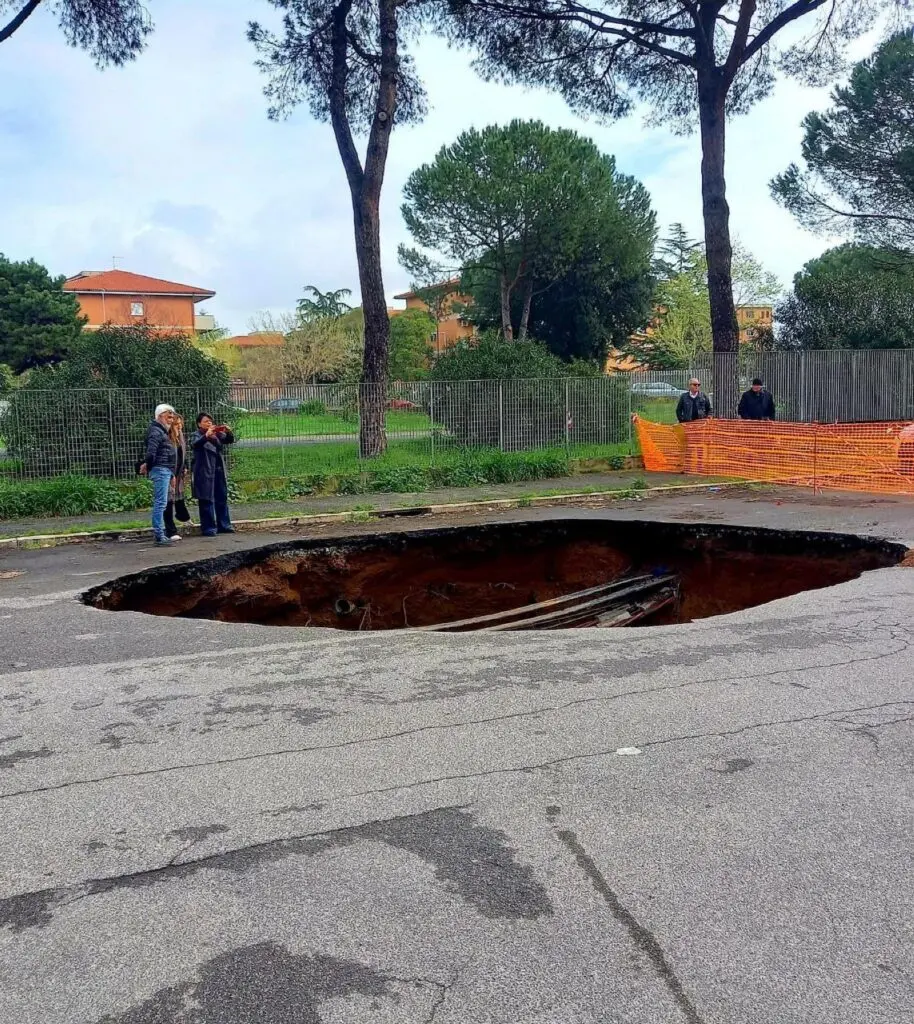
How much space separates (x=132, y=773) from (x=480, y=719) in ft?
5.75

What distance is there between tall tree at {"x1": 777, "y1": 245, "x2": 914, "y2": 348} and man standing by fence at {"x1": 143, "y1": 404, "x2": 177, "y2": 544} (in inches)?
883

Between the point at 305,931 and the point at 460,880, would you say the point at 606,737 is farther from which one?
the point at 305,931

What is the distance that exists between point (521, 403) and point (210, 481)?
8387 millimetres

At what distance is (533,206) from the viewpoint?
144ft

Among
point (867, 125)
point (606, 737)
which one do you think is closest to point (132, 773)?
point (606, 737)

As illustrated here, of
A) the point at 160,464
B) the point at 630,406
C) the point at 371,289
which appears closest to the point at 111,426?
the point at 160,464

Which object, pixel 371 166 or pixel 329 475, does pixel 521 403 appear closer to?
pixel 329 475

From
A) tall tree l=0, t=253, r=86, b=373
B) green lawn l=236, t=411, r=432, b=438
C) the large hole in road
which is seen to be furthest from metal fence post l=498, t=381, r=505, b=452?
tall tree l=0, t=253, r=86, b=373

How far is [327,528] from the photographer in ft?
44.0

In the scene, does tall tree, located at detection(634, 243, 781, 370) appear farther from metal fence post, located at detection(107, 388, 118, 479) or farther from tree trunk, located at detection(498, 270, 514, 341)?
metal fence post, located at detection(107, 388, 118, 479)

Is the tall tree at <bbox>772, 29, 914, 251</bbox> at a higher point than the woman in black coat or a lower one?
higher

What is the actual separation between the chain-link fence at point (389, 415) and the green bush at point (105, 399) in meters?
0.02

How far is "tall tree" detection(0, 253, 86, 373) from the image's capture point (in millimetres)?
43406

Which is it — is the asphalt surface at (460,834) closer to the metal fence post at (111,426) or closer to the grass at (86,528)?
the grass at (86,528)
